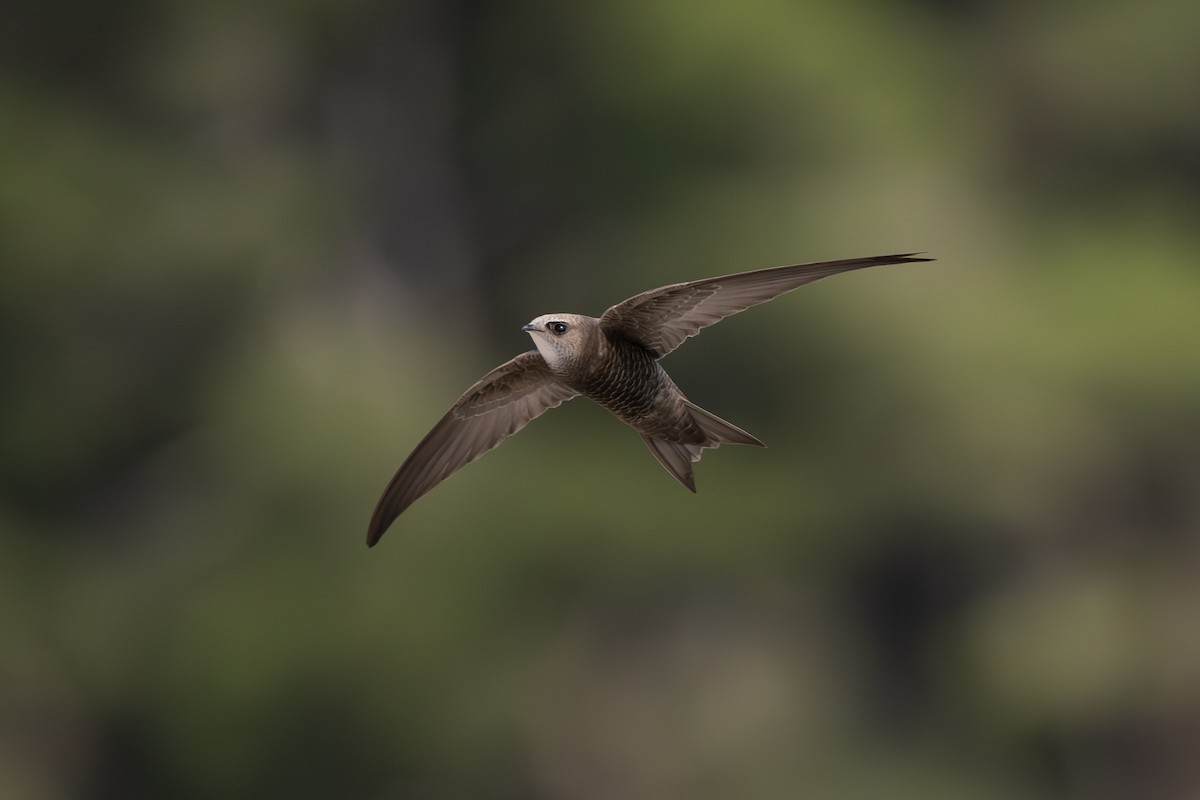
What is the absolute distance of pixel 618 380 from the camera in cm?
211

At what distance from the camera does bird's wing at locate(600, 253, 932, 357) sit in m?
1.97

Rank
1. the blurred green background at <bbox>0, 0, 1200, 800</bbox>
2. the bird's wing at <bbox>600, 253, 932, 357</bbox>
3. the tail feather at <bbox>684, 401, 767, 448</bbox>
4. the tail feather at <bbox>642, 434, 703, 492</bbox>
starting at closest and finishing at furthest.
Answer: the bird's wing at <bbox>600, 253, 932, 357</bbox>
the tail feather at <bbox>684, 401, 767, 448</bbox>
the tail feather at <bbox>642, 434, 703, 492</bbox>
the blurred green background at <bbox>0, 0, 1200, 800</bbox>

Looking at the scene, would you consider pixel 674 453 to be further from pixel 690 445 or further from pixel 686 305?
pixel 686 305

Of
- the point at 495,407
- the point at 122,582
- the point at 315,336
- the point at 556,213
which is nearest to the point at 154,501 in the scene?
the point at 122,582

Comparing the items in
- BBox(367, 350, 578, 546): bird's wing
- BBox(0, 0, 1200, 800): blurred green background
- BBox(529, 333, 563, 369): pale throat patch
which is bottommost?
BBox(0, 0, 1200, 800): blurred green background

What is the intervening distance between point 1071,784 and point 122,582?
16.5 feet

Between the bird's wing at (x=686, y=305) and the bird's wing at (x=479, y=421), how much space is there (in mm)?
275

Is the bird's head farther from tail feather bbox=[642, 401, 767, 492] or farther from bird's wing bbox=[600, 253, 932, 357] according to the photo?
tail feather bbox=[642, 401, 767, 492]

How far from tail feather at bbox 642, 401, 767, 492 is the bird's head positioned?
0.96 ft

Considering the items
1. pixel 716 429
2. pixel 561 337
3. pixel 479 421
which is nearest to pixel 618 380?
pixel 561 337

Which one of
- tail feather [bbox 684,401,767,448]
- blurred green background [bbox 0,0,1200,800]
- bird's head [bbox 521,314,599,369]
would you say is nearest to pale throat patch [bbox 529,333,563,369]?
bird's head [bbox 521,314,599,369]

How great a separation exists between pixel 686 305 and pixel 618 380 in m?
0.13

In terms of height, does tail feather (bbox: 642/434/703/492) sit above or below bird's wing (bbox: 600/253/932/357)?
below

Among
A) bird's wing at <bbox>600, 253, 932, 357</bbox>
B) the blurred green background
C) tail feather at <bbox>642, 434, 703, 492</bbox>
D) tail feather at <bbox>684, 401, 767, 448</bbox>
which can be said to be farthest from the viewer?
the blurred green background
